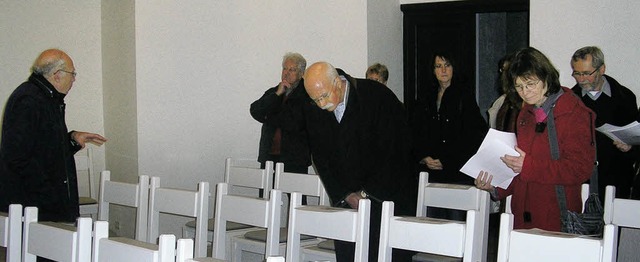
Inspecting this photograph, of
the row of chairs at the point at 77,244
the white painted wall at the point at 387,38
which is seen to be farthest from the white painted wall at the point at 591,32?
the row of chairs at the point at 77,244

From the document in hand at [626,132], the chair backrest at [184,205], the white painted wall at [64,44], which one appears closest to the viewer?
the chair backrest at [184,205]

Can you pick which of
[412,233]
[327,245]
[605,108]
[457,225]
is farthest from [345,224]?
[605,108]

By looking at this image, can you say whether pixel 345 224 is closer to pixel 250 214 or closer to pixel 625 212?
pixel 250 214

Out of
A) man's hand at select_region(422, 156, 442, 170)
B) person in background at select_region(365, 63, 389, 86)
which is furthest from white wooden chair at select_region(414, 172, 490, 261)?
person in background at select_region(365, 63, 389, 86)

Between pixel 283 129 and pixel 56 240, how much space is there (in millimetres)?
3004

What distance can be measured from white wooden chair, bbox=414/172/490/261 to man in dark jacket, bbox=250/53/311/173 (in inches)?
72.4

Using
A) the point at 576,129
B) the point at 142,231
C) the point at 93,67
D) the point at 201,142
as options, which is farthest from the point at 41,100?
the point at 93,67

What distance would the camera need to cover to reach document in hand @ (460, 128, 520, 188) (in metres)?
3.62

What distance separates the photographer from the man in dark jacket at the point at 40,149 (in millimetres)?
4441

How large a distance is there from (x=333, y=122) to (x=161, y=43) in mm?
3644

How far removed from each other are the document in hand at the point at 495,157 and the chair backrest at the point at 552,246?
2.79 feet

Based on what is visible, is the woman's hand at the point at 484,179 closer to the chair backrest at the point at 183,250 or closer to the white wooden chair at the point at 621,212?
the white wooden chair at the point at 621,212

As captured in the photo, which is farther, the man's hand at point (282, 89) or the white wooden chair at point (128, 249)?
the man's hand at point (282, 89)

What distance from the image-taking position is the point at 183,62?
24.6 ft
